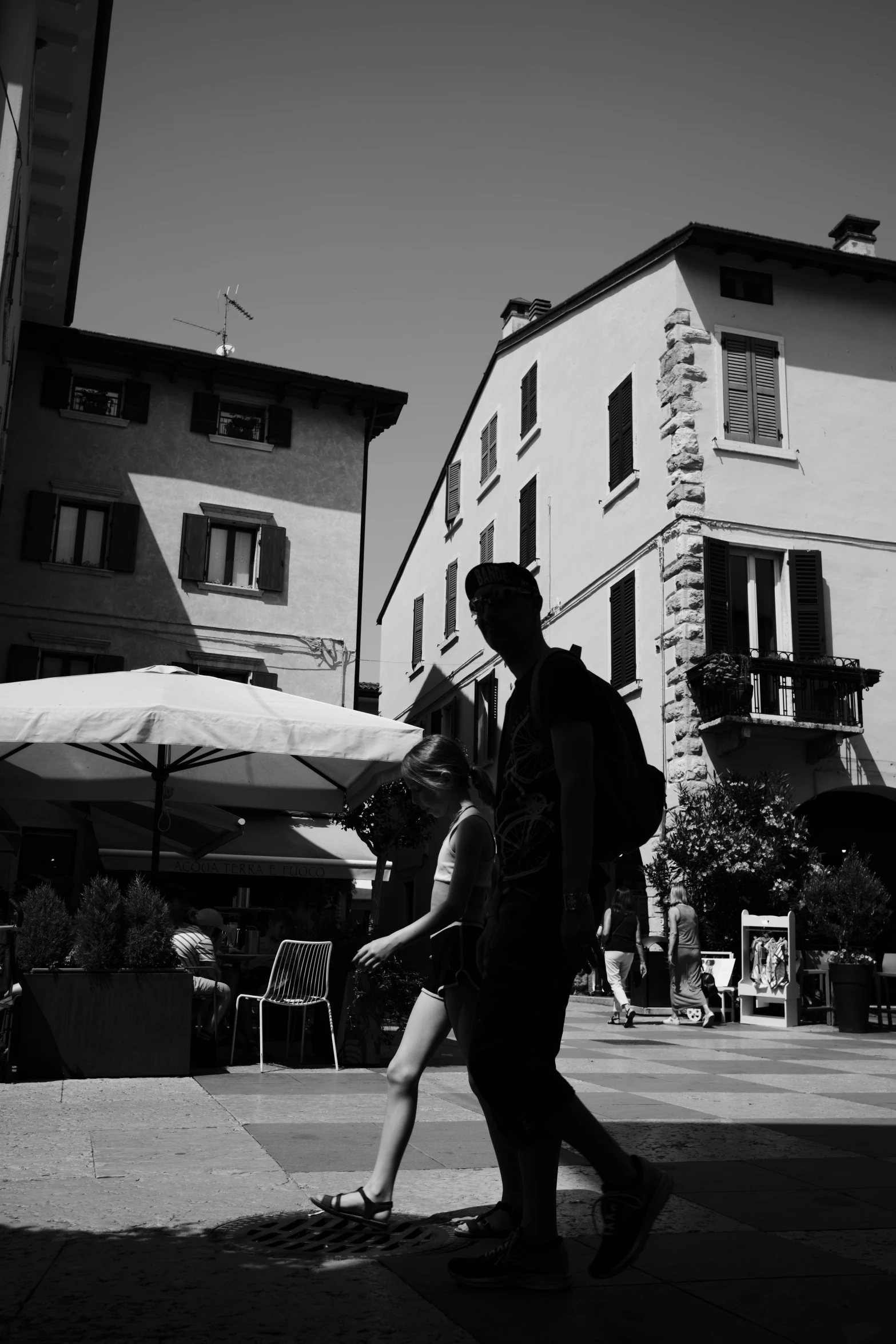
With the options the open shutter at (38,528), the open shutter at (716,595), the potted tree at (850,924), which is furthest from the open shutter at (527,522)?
the potted tree at (850,924)

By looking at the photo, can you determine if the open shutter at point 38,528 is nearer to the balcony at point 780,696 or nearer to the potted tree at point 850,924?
the balcony at point 780,696

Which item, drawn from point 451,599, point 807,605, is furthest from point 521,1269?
point 451,599

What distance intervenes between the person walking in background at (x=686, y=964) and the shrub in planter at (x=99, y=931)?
8.83 meters

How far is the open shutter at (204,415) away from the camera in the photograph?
2573 cm

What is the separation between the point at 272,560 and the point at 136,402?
13.9ft

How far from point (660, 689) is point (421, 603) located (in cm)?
1674

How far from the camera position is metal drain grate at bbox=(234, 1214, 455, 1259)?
3453mm

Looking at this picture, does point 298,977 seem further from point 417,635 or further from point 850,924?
point 417,635

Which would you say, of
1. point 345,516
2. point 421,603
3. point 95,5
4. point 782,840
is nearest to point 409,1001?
point 782,840

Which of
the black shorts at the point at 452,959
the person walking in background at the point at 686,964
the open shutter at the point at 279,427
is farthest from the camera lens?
the open shutter at the point at 279,427

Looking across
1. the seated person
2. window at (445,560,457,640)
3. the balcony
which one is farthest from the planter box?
window at (445,560,457,640)

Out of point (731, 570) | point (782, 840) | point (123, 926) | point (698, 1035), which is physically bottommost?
point (698, 1035)

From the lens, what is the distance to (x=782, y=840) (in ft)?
58.8

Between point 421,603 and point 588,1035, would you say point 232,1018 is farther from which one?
point 421,603
